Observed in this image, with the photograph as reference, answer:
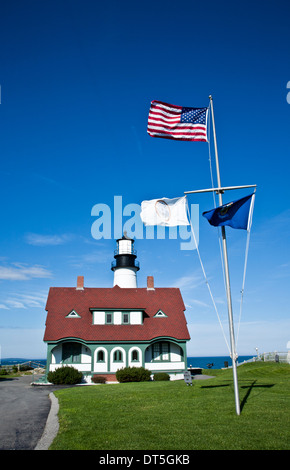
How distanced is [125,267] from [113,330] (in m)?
8.91

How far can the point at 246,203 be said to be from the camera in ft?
37.2

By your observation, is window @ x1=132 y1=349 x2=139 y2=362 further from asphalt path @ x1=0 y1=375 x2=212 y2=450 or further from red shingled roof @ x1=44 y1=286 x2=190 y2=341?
asphalt path @ x1=0 y1=375 x2=212 y2=450

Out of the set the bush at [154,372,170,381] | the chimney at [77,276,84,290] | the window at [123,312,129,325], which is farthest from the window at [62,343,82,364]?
the bush at [154,372,170,381]

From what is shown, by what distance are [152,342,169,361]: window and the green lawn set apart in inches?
719

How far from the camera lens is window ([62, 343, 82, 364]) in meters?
32.1

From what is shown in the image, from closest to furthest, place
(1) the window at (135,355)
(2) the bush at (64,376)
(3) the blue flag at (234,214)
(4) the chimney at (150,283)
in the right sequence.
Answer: (3) the blue flag at (234,214)
(2) the bush at (64,376)
(1) the window at (135,355)
(4) the chimney at (150,283)

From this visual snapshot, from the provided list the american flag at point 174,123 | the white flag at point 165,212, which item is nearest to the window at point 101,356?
the white flag at point 165,212

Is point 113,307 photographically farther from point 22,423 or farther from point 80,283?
point 22,423

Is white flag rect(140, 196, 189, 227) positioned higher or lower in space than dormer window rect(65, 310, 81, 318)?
higher

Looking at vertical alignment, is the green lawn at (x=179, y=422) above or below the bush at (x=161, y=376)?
below

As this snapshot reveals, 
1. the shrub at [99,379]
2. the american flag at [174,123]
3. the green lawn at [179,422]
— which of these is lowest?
the green lawn at [179,422]

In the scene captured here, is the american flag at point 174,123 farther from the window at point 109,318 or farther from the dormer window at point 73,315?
the dormer window at point 73,315

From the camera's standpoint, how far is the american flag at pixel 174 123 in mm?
12812

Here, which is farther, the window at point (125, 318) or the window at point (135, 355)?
the window at point (125, 318)
